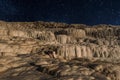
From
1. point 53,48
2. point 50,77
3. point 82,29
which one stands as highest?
point 82,29

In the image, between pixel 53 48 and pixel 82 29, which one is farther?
pixel 82 29

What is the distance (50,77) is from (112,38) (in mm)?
40827

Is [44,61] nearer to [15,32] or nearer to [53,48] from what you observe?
[53,48]

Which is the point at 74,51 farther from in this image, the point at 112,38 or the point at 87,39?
the point at 112,38

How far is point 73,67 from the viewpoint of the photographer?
30938 mm

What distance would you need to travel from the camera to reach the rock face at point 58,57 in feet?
95.8

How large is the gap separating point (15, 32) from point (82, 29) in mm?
21949

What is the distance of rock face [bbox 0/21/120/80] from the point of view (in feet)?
95.8

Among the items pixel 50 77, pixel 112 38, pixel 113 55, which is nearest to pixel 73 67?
pixel 50 77

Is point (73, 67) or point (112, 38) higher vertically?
point (112, 38)

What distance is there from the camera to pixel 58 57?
39969 mm

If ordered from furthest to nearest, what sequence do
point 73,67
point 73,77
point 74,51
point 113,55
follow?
point 113,55 < point 74,51 < point 73,67 < point 73,77

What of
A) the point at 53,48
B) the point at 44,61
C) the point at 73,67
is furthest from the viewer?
the point at 53,48

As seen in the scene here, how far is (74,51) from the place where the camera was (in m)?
47.3
